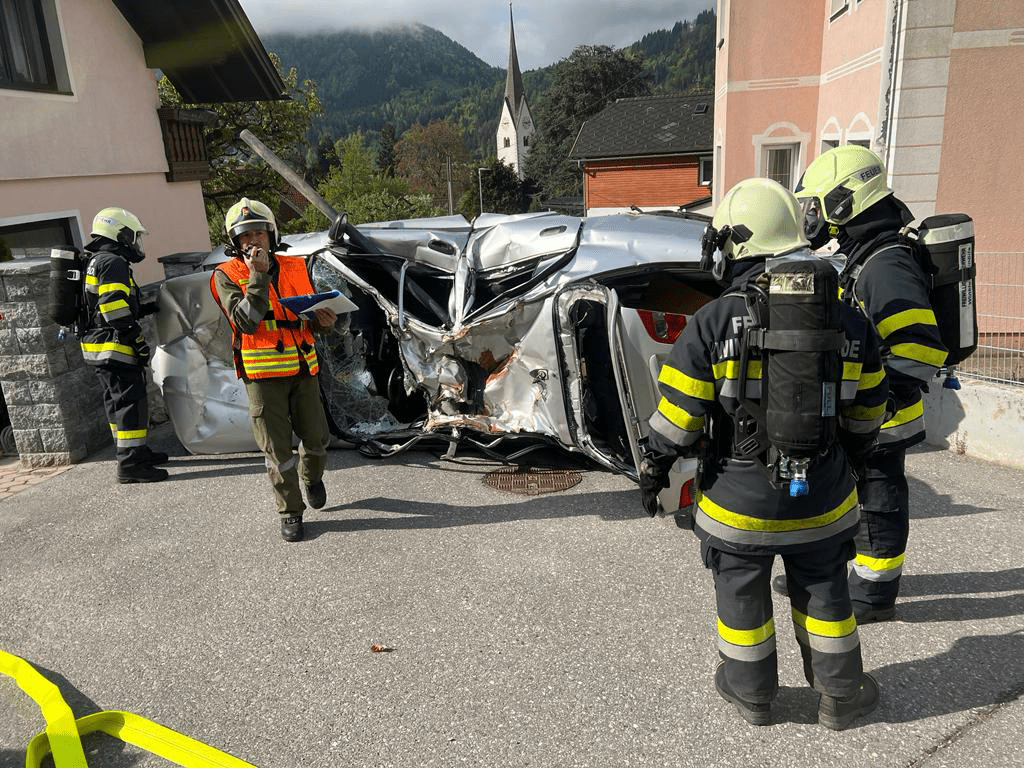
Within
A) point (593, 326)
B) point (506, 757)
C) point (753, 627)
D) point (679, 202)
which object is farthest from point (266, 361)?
point (679, 202)

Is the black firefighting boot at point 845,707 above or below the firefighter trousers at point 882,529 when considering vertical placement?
below

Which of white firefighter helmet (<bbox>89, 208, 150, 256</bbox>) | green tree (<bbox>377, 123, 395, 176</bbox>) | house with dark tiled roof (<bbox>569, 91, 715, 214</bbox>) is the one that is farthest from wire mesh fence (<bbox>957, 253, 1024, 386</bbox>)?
green tree (<bbox>377, 123, 395, 176</bbox>)

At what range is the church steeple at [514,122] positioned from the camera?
328ft

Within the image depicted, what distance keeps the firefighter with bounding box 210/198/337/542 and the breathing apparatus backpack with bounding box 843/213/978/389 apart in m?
2.88

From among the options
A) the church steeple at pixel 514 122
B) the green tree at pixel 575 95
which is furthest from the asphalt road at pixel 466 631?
the church steeple at pixel 514 122

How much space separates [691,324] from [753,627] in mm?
1078

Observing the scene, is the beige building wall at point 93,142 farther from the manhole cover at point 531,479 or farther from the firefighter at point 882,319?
the firefighter at point 882,319

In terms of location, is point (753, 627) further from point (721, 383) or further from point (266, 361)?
point (266, 361)

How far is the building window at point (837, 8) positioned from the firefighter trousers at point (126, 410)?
1079 cm

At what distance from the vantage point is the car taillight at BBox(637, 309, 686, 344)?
4211mm

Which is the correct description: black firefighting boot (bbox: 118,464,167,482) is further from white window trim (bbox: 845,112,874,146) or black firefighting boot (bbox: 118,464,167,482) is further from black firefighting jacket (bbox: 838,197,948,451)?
white window trim (bbox: 845,112,874,146)

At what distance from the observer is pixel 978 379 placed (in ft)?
16.7

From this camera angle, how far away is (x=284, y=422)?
4.29 metres

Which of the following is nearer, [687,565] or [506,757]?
[506,757]
